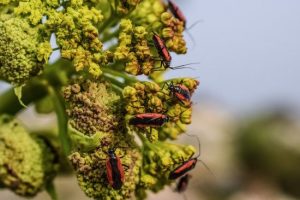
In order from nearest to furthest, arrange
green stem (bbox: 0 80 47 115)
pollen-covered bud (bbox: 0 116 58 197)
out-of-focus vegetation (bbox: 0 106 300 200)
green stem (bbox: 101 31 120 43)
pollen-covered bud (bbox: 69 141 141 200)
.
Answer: pollen-covered bud (bbox: 69 141 141 200), pollen-covered bud (bbox: 0 116 58 197), green stem (bbox: 101 31 120 43), green stem (bbox: 0 80 47 115), out-of-focus vegetation (bbox: 0 106 300 200)

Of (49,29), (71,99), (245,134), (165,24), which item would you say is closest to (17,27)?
(49,29)

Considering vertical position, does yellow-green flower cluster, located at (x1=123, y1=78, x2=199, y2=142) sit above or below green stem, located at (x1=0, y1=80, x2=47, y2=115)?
above

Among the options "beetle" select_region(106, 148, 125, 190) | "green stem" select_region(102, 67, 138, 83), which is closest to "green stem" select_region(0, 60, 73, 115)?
"green stem" select_region(102, 67, 138, 83)

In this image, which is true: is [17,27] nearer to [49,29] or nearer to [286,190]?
[49,29]

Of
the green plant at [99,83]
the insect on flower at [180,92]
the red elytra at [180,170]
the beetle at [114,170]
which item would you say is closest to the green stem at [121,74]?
the green plant at [99,83]

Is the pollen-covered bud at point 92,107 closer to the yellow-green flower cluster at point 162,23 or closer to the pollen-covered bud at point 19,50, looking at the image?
the pollen-covered bud at point 19,50

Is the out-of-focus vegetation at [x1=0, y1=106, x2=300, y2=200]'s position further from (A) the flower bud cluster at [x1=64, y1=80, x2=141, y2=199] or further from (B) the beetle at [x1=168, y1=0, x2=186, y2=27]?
(A) the flower bud cluster at [x1=64, y1=80, x2=141, y2=199]

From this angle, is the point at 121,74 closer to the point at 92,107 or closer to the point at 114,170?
the point at 92,107
